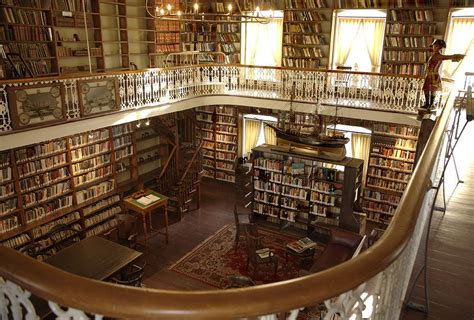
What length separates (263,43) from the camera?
38.3ft

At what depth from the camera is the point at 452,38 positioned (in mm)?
9156

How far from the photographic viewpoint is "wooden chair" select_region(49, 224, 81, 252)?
761 centimetres

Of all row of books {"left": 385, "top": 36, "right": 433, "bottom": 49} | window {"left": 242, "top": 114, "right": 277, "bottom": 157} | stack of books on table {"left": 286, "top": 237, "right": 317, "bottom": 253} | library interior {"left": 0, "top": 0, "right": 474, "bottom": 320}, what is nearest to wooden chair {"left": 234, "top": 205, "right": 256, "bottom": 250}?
library interior {"left": 0, "top": 0, "right": 474, "bottom": 320}

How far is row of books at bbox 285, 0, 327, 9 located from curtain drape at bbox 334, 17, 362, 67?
0.64 metres

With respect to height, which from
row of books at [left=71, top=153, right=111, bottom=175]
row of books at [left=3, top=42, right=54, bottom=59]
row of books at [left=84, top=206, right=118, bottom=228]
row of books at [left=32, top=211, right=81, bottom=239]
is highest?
row of books at [left=3, top=42, right=54, bottom=59]

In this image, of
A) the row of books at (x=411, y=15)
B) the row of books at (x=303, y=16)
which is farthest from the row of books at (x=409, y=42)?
the row of books at (x=303, y=16)

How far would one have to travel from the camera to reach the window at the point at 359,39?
10078 millimetres

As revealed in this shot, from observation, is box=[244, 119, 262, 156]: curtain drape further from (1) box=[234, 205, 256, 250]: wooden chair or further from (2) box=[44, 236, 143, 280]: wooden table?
(2) box=[44, 236, 143, 280]: wooden table

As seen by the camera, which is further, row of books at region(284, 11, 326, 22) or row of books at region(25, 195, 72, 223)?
row of books at region(284, 11, 326, 22)

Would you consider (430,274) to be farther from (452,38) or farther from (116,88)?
(452,38)

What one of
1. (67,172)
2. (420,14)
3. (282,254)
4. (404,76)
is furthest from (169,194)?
(420,14)

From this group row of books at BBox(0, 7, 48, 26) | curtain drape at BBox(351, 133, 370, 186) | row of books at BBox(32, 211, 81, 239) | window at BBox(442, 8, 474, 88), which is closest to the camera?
row of books at BBox(0, 7, 48, 26)

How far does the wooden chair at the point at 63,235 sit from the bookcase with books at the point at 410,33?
26.8ft

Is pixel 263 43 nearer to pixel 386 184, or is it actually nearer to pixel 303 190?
pixel 303 190
